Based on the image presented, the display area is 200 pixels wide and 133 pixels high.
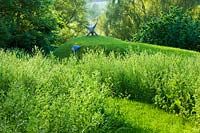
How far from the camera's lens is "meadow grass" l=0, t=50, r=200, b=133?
193 inches

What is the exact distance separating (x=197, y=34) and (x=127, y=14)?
51.3 ft

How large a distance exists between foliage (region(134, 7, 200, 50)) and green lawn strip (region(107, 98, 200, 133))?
12.6 m

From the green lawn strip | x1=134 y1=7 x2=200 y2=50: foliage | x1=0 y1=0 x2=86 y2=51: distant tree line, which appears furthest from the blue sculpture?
the green lawn strip

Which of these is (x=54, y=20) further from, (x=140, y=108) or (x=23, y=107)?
(x=23, y=107)

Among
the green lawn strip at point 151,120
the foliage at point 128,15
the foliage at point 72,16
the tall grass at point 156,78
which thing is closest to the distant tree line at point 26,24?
the tall grass at point 156,78

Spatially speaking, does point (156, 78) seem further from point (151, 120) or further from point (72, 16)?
point (72, 16)

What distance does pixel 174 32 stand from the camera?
19.8 meters

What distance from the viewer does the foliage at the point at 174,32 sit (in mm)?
19719

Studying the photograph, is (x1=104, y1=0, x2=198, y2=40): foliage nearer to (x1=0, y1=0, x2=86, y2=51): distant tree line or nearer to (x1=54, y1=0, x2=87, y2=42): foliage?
(x1=54, y1=0, x2=87, y2=42): foliage

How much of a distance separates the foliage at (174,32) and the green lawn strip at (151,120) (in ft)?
41.4

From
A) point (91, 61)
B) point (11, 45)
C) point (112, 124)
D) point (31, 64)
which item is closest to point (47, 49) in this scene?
point (11, 45)

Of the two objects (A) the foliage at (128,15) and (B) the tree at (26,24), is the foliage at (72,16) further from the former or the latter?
(B) the tree at (26,24)

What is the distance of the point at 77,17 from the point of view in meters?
36.1

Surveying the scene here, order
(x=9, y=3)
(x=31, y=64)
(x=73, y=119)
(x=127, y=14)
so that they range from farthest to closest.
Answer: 1. (x=127, y=14)
2. (x=9, y=3)
3. (x=31, y=64)
4. (x=73, y=119)
